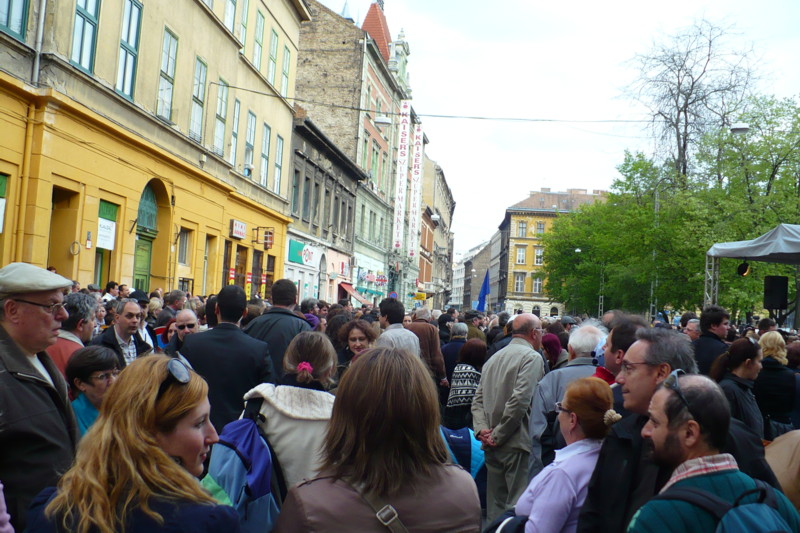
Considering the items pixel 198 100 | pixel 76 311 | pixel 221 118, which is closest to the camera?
pixel 76 311

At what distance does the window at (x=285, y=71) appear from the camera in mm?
29281

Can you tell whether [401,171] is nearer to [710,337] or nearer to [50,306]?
[710,337]

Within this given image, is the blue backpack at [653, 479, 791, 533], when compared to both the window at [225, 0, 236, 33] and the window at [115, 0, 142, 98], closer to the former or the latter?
the window at [115, 0, 142, 98]

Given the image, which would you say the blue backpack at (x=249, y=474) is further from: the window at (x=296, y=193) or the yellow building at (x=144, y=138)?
the window at (x=296, y=193)

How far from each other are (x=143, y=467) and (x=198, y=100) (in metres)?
20.2

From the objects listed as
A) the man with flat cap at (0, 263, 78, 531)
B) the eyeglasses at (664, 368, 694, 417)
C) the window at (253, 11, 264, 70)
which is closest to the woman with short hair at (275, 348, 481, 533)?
the eyeglasses at (664, 368, 694, 417)

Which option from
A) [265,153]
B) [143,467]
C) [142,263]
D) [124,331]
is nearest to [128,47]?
[142,263]

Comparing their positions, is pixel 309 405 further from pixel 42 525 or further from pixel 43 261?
pixel 43 261

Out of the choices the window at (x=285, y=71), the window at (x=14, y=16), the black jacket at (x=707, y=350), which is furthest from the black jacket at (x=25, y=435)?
the window at (x=285, y=71)

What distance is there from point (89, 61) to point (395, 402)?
47.9 feet

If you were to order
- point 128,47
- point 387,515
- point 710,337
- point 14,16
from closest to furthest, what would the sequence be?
point 387,515
point 710,337
point 14,16
point 128,47

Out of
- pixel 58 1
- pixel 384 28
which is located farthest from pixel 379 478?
pixel 384 28

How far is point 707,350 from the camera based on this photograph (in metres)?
8.75

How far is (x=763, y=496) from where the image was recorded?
99.2 inches
